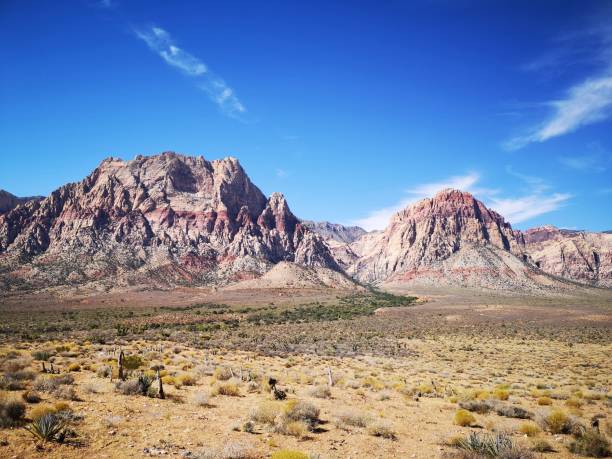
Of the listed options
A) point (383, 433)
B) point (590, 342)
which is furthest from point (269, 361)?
point (590, 342)

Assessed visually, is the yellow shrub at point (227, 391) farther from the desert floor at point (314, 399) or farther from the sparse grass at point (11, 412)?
the sparse grass at point (11, 412)

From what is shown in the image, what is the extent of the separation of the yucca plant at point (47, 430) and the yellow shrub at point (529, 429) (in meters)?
14.4

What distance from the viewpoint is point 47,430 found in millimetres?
10023

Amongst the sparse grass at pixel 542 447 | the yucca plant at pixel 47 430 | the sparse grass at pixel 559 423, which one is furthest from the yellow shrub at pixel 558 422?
the yucca plant at pixel 47 430

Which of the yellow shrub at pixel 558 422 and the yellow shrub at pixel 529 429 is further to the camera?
the yellow shrub at pixel 558 422

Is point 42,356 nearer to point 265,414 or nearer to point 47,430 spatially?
point 47,430

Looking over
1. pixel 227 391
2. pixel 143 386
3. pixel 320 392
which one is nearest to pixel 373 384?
pixel 320 392

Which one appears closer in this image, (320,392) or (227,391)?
(227,391)

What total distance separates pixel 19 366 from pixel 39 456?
12.5 meters

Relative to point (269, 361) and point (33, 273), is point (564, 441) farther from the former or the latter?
point (33, 273)

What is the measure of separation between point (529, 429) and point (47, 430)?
14.8m

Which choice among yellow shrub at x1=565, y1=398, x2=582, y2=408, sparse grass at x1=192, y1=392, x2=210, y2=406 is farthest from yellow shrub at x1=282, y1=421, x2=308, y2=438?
yellow shrub at x1=565, y1=398, x2=582, y2=408

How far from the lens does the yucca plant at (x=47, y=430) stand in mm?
9969

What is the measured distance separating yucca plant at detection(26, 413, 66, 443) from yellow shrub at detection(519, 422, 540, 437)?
568 inches
